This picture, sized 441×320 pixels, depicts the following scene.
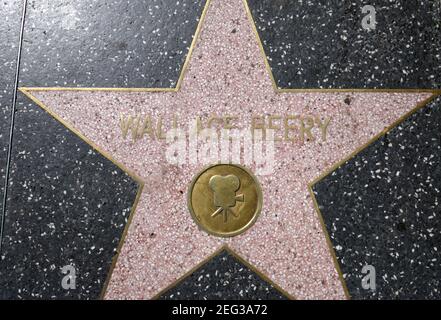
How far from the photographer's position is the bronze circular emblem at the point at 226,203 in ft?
4.00

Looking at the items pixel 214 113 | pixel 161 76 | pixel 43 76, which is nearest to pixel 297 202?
pixel 214 113

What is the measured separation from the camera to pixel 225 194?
4.01ft

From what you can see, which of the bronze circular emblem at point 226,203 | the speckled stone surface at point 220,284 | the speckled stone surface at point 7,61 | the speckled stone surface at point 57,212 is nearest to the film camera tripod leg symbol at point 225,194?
the bronze circular emblem at point 226,203

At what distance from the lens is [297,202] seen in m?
1.22

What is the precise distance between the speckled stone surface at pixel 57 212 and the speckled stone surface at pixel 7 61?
0.04m

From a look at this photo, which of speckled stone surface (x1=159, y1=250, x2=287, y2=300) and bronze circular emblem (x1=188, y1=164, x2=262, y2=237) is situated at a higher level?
bronze circular emblem (x1=188, y1=164, x2=262, y2=237)

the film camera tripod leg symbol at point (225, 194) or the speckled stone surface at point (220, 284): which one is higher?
the film camera tripod leg symbol at point (225, 194)

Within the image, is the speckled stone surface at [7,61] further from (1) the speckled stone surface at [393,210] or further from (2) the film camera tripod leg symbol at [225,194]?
(1) the speckled stone surface at [393,210]

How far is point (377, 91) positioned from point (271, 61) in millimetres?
345

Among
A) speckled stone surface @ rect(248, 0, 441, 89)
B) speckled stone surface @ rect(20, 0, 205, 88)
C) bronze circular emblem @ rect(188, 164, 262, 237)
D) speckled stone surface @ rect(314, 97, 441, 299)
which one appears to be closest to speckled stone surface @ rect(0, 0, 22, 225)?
speckled stone surface @ rect(20, 0, 205, 88)

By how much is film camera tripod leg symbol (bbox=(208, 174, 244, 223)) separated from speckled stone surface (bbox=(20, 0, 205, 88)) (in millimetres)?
345

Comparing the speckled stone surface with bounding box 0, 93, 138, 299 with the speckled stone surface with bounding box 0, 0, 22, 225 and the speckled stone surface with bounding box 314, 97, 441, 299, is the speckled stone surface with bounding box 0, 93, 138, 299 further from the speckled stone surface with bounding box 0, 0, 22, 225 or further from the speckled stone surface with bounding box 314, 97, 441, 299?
the speckled stone surface with bounding box 314, 97, 441, 299

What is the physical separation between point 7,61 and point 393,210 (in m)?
1.32

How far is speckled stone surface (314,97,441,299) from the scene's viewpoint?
121cm
